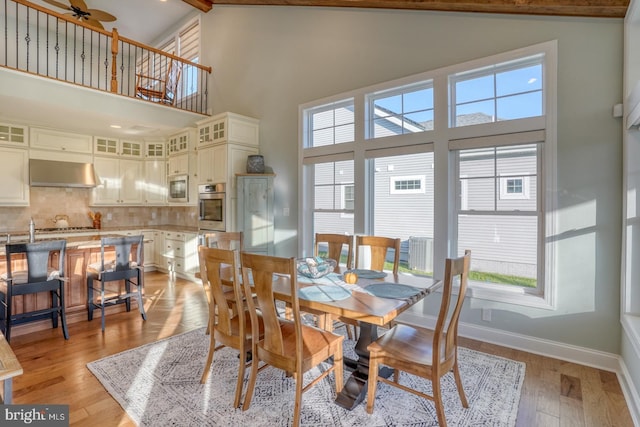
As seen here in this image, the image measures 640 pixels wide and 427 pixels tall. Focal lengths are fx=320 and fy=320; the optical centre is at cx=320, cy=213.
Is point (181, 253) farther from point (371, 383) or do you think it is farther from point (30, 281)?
point (371, 383)

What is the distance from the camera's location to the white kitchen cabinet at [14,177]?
16.8 feet

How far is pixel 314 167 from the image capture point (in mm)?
4723

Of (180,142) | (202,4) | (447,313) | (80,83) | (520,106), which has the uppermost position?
(202,4)

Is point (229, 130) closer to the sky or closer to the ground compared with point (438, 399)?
closer to the sky

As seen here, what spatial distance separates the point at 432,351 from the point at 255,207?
356 cm

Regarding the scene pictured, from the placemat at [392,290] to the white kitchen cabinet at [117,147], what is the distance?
617cm

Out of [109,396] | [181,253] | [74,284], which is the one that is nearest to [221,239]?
[109,396]

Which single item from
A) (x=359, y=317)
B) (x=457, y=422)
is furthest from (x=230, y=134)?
(x=457, y=422)

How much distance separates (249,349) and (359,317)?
0.91 metres

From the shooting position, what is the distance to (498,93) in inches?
125

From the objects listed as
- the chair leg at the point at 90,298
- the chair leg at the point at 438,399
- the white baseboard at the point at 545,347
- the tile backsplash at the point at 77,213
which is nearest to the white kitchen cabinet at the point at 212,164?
the tile backsplash at the point at 77,213

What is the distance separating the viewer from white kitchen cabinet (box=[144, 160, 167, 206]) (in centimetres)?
664

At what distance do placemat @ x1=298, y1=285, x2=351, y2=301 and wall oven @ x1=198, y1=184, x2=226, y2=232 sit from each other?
3211 mm

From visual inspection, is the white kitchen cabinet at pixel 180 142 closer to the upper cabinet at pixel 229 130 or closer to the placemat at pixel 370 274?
the upper cabinet at pixel 229 130
